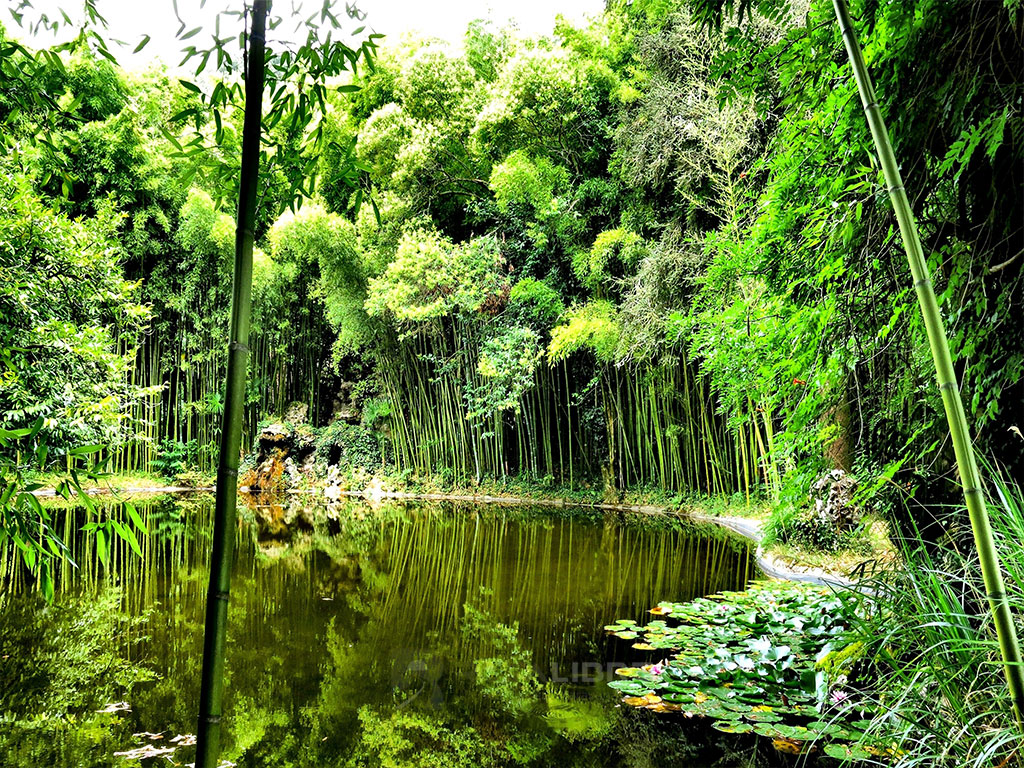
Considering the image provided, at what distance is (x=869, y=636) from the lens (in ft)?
4.62

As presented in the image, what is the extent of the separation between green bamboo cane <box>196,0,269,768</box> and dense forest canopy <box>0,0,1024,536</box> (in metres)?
0.09

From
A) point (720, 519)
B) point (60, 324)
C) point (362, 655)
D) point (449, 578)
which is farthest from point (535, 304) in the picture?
point (362, 655)

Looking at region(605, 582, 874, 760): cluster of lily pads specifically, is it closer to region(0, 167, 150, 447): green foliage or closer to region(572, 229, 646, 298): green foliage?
region(0, 167, 150, 447): green foliage

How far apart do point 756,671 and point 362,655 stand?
5.63 ft

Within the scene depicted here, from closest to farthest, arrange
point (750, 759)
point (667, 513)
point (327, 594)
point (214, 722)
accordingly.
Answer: point (214, 722) < point (750, 759) < point (327, 594) < point (667, 513)

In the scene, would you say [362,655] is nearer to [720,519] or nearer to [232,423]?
[232,423]

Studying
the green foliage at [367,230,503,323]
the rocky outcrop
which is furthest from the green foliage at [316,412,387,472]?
the rocky outcrop

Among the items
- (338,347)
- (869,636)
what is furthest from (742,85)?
(338,347)

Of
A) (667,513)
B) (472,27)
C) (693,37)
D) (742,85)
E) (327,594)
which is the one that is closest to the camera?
(742,85)

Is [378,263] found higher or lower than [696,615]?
higher

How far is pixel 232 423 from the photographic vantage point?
79cm

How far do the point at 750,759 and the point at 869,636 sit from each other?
0.84m

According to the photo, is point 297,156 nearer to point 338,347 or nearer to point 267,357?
point 338,347

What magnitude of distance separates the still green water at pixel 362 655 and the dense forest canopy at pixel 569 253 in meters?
1.14
